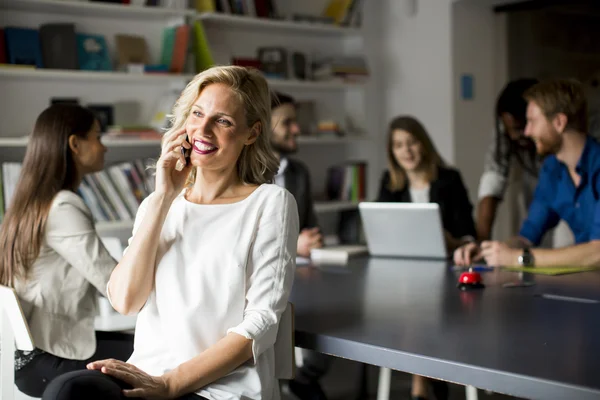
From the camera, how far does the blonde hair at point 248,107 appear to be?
6.56ft

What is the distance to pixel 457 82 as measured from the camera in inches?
208

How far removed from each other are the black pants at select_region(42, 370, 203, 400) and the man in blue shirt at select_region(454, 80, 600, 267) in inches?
67.0

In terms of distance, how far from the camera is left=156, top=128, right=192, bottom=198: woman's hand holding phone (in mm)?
1947

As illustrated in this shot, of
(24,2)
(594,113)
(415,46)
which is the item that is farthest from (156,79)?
(594,113)

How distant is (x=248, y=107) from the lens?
2.01 m

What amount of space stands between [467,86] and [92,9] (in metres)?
2.43

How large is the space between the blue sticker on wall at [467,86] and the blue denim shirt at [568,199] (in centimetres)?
202

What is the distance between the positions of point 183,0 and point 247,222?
2.94 metres

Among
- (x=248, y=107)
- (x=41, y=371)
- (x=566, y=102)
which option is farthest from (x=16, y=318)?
(x=566, y=102)

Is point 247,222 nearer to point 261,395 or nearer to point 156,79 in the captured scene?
point 261,395

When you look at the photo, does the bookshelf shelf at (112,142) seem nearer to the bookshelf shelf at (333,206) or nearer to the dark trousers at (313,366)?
the bookshelf shelf at (333,206)

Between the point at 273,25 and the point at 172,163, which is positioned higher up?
the point at 273,25

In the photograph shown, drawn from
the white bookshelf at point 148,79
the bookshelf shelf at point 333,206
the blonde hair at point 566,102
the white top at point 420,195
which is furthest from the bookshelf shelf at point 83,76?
the blonde hair at point 566,102

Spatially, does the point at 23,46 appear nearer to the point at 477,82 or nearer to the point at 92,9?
the point at 92,9
